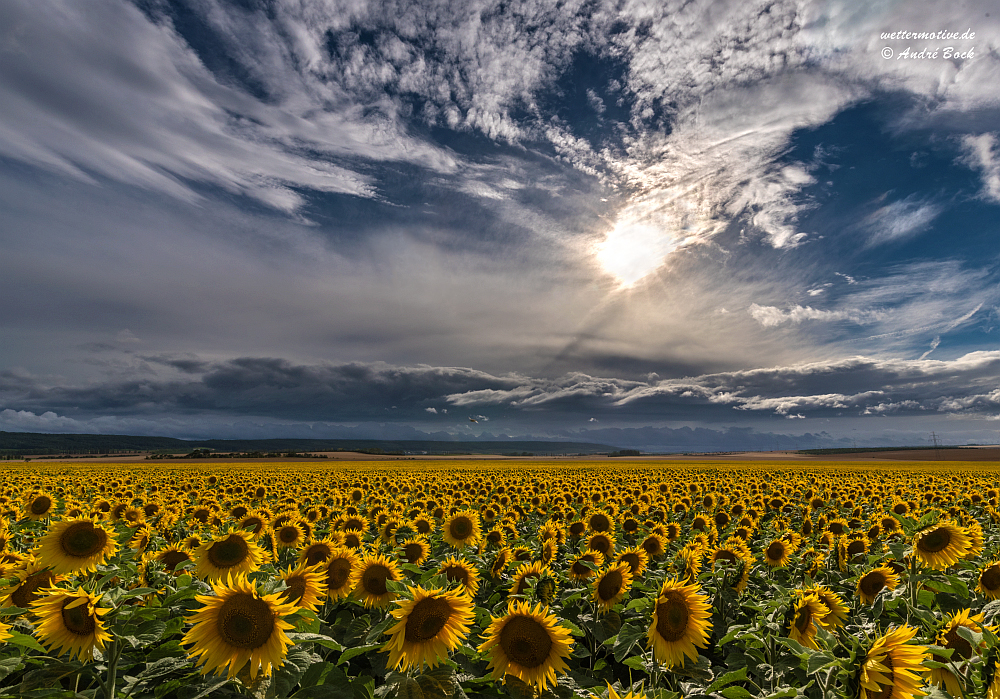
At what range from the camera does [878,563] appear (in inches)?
303

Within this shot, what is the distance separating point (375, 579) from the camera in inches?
211

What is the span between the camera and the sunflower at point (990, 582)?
636 cm

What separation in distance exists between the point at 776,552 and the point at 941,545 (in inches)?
86.7

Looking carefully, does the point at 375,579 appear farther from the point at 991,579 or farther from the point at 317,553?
the point at 991,579

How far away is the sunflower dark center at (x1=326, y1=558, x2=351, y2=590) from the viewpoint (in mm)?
5492

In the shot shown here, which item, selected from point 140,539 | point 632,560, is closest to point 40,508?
point 140,539

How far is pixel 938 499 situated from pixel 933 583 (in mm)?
14809

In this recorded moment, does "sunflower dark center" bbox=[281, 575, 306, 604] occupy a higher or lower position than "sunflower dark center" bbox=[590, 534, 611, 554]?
higher

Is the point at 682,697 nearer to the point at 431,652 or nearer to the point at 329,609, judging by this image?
the point at 431,652

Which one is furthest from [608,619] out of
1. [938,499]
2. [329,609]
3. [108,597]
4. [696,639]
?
[938,499]

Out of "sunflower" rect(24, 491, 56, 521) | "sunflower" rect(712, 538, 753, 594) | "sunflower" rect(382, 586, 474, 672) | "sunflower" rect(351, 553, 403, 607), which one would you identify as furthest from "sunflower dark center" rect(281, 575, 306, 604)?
"sunflower" rect(24, 491, 56, 521)

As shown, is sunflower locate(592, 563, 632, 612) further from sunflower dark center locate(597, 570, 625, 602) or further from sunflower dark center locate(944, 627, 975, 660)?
sunflower dark center locate(944, 627, 975, 660)

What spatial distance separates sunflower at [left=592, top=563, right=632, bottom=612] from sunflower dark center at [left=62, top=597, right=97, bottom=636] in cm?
472

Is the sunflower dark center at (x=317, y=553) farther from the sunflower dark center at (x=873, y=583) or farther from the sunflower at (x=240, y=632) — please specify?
the sunflower dark center at (x=873, y=583)
